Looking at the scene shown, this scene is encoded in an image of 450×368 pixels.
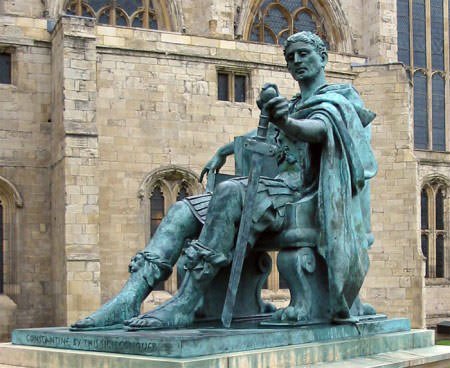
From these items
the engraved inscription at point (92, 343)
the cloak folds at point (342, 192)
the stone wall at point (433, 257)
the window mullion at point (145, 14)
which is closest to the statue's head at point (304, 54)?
the cloak folds at point (342, 192)

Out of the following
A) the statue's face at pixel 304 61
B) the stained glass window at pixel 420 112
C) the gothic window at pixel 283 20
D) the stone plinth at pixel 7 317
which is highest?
the gothic window at pixel 283 20

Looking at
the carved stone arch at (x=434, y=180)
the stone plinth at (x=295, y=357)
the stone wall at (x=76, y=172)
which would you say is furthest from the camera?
the carved stone arch at (x=434, y=180)

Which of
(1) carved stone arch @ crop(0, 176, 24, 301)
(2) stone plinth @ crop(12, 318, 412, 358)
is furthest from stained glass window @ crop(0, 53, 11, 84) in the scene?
(2) stone plinth @ crop(12, 318, 412, 358)

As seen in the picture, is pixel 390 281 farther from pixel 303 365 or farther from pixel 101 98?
pixel 303 365

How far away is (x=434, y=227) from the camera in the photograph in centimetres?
3334

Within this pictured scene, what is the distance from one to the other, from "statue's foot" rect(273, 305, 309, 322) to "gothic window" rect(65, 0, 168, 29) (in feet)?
79.3

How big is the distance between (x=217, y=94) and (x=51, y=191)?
14.2ft

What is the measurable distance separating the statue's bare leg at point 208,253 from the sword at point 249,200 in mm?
77

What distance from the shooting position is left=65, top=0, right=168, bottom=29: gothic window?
29.0 m

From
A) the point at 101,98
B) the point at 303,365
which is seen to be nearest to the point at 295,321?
the point at 303,365

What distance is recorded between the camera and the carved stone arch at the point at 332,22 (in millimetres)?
31391

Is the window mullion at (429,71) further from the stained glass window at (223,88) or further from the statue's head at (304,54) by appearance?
the statue's head at (304,54)

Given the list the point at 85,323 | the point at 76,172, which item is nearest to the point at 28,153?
the point at 76,172

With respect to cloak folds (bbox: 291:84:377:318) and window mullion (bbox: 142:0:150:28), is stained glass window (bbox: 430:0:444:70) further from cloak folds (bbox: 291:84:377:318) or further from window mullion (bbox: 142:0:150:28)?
cloak folds (bbox: 291:84:377:318)
